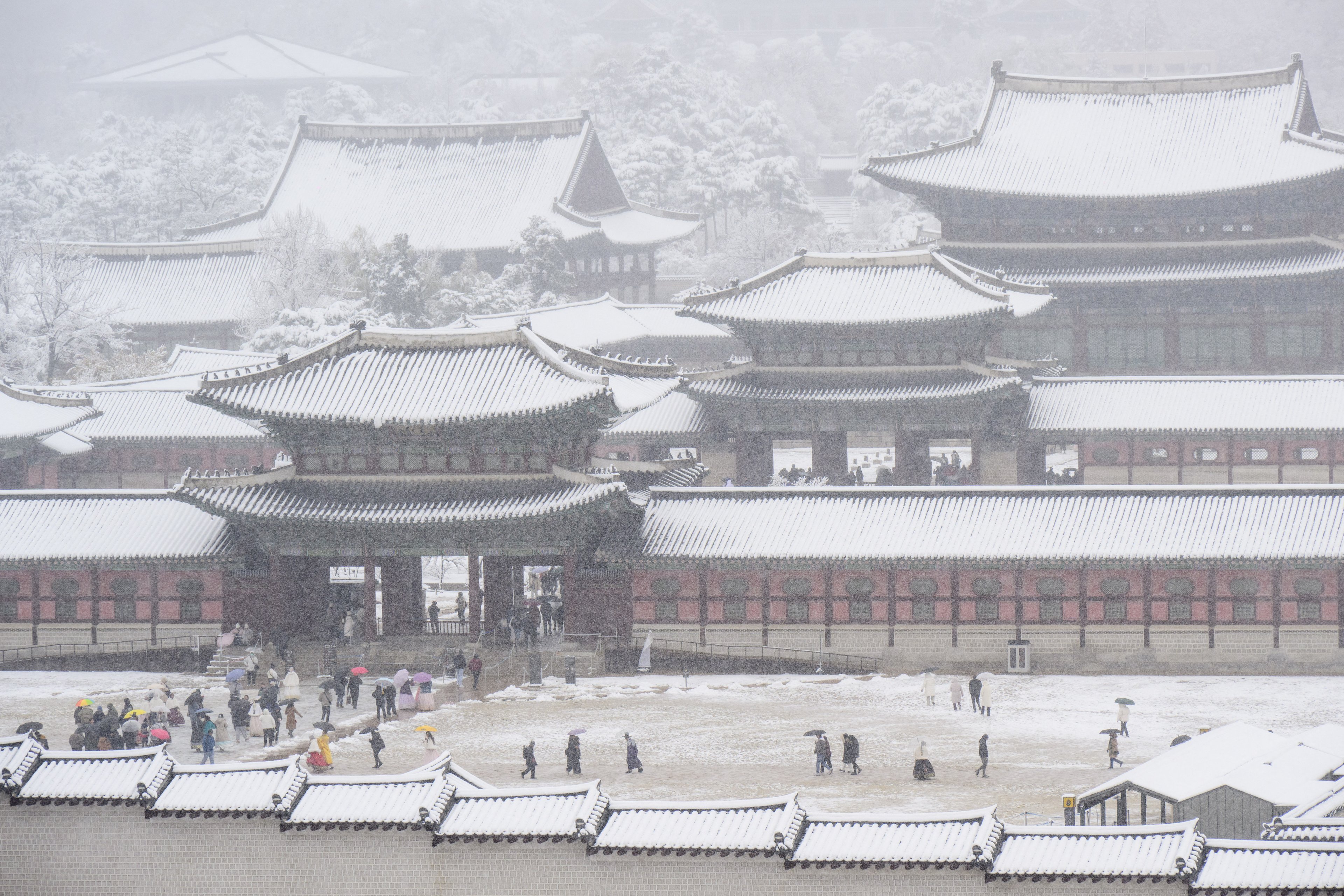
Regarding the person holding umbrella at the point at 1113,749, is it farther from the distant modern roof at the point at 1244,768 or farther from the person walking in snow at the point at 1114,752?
the distant modern roof at the point at 1244,768

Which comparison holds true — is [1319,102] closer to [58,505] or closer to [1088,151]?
[1088,151]

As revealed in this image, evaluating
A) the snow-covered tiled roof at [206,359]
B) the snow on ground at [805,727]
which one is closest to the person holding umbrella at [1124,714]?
the snow on ground at [805,727]

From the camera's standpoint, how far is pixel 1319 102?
168m

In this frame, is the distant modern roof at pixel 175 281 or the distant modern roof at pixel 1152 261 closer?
the distant modern roof at pixel 1152 261

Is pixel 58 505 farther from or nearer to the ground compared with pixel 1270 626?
farther from the ground

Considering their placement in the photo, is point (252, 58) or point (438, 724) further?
point (252, 58)

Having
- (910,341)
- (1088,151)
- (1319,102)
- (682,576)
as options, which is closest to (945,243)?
(1088,151)

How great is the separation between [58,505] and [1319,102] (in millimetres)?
134117

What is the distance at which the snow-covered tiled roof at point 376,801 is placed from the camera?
3250cm

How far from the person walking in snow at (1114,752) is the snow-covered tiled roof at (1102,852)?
10258 millimetres

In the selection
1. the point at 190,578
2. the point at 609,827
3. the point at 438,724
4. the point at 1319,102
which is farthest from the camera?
the point at 1319,102

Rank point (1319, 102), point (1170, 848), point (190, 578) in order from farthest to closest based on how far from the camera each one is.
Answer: point (1319, 102) → point (190, 578) → point (1170, 848)

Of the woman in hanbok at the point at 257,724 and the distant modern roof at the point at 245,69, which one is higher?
the distant modern roof at the point at 245,69

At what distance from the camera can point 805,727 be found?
46531mm
